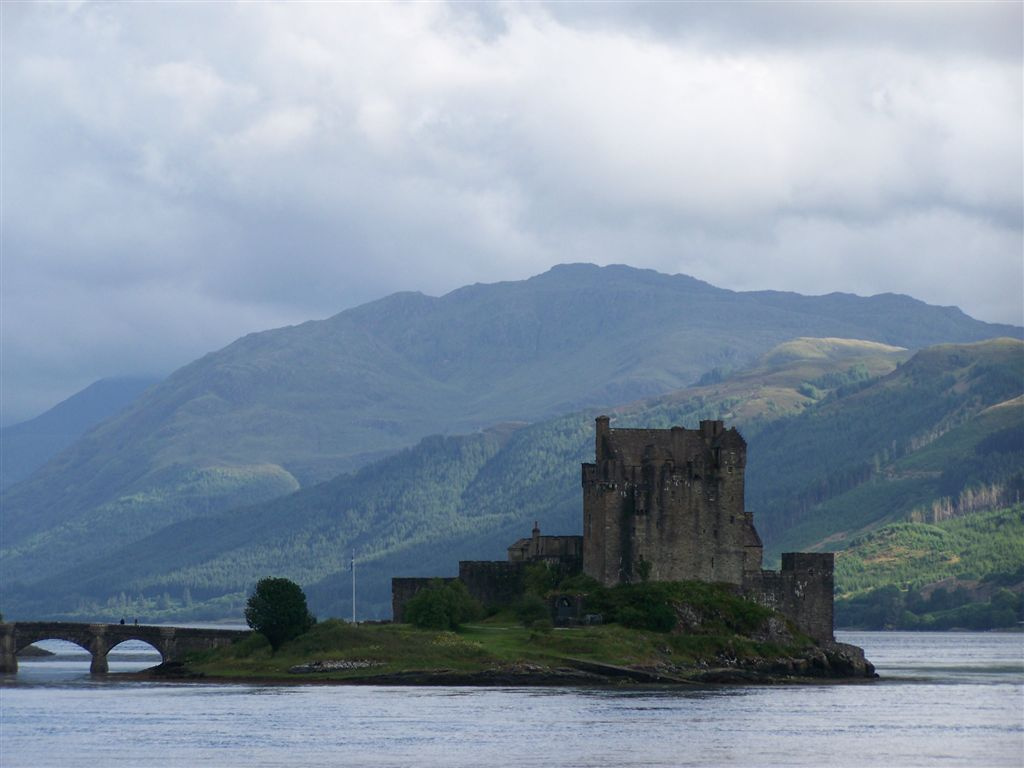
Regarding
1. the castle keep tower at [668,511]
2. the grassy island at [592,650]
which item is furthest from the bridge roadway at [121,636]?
the castle keep tower at [668,511]

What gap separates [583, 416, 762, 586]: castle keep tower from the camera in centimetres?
16875

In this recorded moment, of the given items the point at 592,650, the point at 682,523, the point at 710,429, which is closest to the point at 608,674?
the point at 592,650

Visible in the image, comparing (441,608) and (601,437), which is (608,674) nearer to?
(441,608)

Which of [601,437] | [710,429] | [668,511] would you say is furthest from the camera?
[601,437]

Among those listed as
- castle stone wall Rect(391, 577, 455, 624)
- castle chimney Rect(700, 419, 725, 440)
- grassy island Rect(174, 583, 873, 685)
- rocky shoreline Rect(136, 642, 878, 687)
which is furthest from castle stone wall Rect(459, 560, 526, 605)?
castle chimney Rect(700, 419, 725, 440)

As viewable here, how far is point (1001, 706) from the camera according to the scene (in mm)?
150375

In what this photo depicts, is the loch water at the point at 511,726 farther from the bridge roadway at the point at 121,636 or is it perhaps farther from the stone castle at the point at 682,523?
the bridge roadway at the point at 121,636

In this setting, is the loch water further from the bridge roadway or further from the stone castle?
the bridge roadway

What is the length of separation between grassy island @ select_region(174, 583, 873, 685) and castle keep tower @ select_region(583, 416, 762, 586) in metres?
2.33

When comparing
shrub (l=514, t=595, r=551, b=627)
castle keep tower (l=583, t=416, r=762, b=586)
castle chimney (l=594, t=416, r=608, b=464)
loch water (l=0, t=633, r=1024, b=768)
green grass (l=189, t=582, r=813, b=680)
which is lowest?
loch water (l=0, t=633, r=1024, b=768)

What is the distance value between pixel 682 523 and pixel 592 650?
14.7 metres

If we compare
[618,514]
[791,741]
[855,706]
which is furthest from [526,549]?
[791,741]

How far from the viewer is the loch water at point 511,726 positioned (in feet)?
374

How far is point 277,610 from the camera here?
6575 inches
